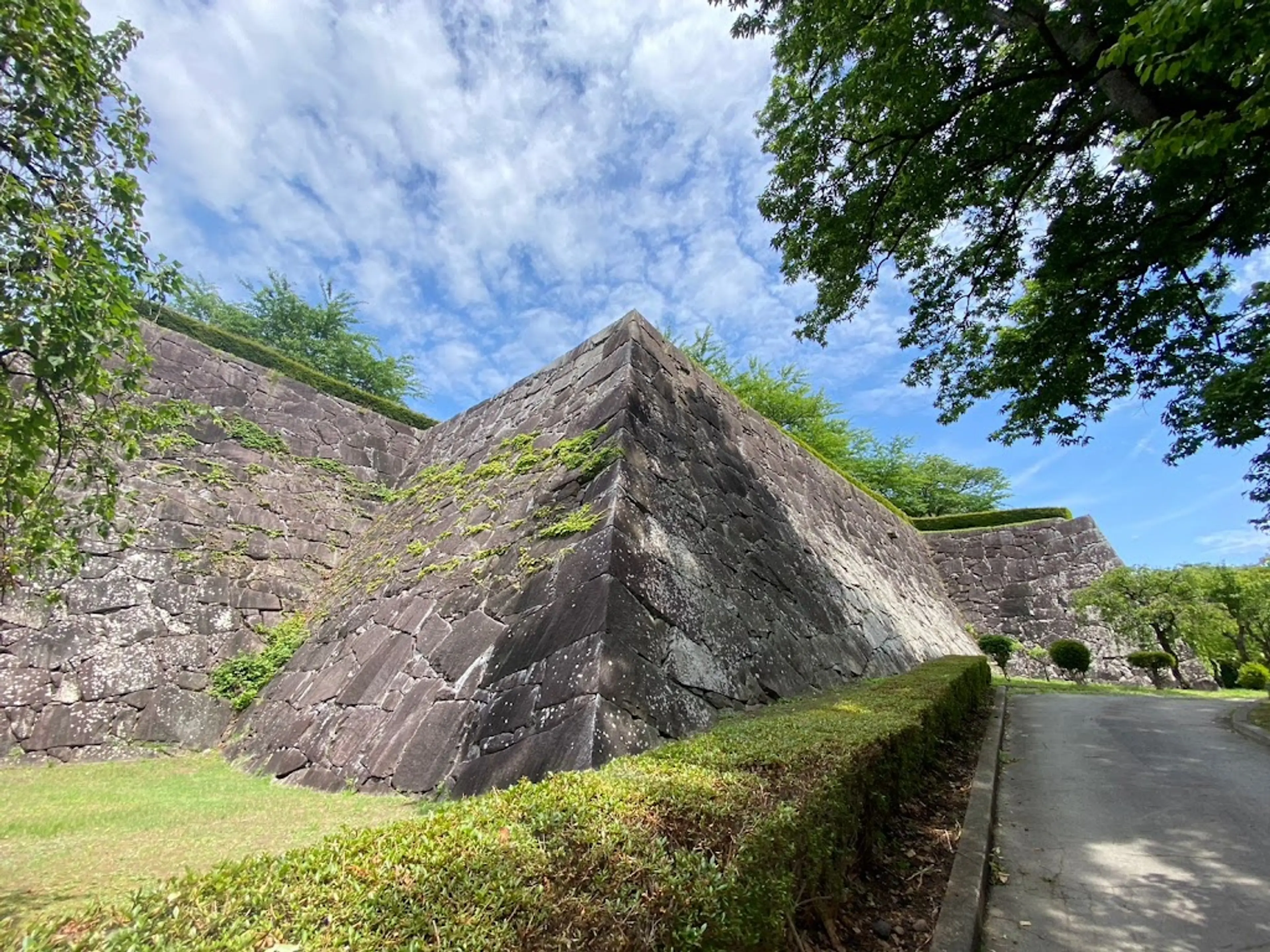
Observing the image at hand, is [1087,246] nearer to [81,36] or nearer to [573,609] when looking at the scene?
[573,609]

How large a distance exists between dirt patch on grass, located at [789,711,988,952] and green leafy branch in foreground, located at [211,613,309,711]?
6.00m

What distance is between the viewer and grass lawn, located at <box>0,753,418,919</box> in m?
2.27

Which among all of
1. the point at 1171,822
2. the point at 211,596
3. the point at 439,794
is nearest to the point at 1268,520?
the point at 1171,822

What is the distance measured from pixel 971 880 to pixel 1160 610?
1261cm

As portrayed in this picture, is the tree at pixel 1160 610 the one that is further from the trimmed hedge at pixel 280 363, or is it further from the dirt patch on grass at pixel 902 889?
the trimmed hedge at pixel 280 363

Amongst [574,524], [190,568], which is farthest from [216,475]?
[574,524]

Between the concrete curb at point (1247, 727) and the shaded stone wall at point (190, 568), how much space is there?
9111 millimetres

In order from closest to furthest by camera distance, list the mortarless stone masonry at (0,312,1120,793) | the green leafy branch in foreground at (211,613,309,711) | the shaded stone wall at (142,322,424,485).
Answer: the mortarless stone masonry at (0,312,1120,793), the green leafy branch in foreground at (211,613,309,711), the shaded stone wall at (142,322,424,485)

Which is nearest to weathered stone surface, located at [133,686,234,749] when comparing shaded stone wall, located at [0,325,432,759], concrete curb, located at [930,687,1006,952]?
shaded stone wall, located at [0,325,432,759]

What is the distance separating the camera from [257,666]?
6094 mm

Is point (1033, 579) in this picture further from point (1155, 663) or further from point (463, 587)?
point (463, 587)

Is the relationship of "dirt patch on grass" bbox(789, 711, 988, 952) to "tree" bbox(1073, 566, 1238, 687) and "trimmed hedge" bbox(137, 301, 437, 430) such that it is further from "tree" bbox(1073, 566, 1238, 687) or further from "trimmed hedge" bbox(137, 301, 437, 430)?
"tree" bbox(1073, 566, 1238, 687)

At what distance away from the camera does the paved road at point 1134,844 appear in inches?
93.4

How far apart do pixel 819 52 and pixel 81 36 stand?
710 cm
